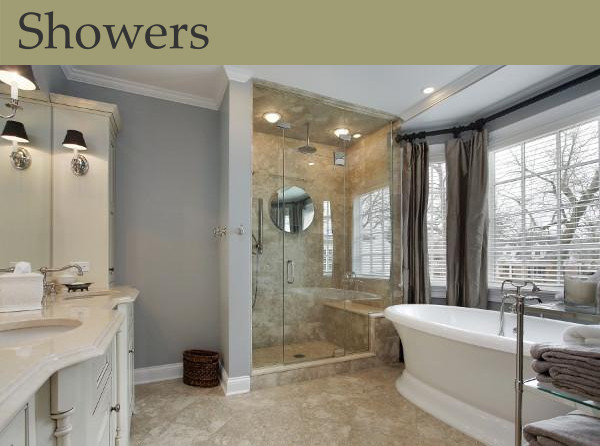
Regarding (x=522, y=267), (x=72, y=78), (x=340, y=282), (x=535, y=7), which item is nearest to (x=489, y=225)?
(x=522, y=267)

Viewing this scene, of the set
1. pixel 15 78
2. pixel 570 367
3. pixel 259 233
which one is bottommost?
pixel 570 367

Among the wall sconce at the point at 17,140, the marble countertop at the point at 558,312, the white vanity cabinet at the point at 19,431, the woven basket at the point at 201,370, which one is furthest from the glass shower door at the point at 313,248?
the white vanity cabinet at the point at 19,431

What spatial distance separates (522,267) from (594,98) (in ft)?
4.81

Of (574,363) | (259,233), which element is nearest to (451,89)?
(259,233)

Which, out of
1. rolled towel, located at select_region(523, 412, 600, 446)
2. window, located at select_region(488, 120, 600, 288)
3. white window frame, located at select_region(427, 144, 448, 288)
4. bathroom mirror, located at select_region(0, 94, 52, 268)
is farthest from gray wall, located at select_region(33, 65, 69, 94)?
window, located at select_region(488, 120, 600, 288)

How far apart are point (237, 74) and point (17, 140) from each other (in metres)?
1.58

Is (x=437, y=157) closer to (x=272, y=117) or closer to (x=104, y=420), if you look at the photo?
(x=272, y=117)

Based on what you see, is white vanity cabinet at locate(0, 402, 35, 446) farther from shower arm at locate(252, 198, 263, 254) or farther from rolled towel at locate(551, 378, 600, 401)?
shower arm at locate(252, 198, 263, 254)

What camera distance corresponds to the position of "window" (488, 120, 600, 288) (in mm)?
2482

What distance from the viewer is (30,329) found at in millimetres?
1231

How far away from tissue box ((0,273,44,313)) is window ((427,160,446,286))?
3.36m

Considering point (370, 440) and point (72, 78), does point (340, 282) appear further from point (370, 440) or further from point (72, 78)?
point (72, 78)

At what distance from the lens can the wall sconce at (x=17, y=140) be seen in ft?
6.16

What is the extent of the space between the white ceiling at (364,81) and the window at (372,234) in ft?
3.53
